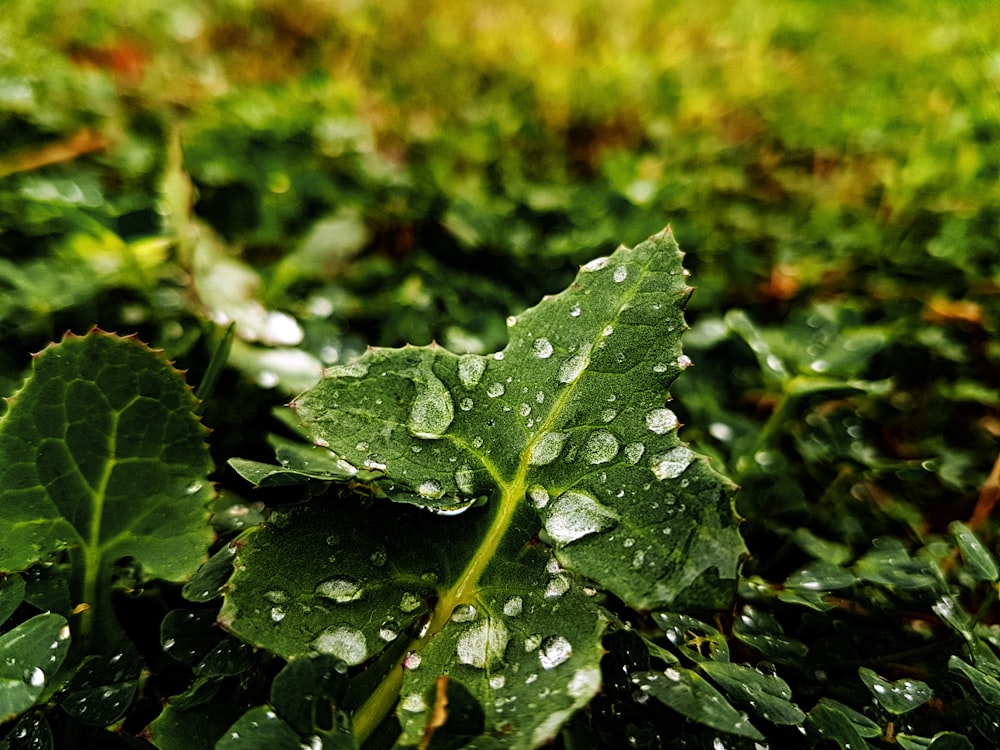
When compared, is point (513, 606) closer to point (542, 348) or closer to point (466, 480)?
point (466, 480)

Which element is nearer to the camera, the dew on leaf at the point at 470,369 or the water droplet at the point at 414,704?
the water droplet at the point at 414,704

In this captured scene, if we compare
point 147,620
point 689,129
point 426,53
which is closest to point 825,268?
point 689,129

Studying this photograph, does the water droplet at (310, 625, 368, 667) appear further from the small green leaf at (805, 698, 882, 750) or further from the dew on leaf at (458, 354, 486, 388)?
the small green leaf at (805, 698, 882, 750)

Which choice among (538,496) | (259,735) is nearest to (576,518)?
(538,496)

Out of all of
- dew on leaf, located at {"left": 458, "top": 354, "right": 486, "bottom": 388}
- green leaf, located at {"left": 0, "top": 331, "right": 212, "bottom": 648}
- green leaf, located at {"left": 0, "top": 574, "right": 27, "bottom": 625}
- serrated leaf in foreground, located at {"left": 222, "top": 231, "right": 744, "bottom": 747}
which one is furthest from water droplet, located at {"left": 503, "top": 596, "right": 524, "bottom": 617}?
green leaf, located at {"left": 0, "top": 574, "right": 27, "bottom": 625}

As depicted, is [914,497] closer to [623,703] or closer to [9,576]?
[623,703]

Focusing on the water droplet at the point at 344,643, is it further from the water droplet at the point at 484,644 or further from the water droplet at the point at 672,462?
the water droplet at the point at 672,462

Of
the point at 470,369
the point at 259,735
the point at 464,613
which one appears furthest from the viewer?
the point at 470,369

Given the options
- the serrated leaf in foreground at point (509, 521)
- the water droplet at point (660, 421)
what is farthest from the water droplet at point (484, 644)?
the water droplet at point (660, 421)
